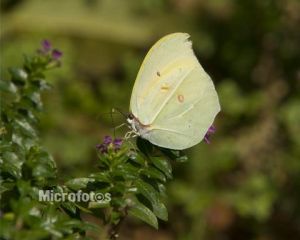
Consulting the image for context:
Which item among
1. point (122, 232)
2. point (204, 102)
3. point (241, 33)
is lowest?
point (122, 232)

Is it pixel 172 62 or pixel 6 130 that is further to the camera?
pixel 172 62

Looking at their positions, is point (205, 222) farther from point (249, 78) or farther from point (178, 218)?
point (249, 78)

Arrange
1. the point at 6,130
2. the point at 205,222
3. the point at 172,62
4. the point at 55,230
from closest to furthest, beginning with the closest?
the point at 55,230 < the point at 6,130 < the point at 172,62 < the point at 205,222

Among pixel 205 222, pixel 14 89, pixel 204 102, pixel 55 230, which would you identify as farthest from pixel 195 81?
pixel 205 222

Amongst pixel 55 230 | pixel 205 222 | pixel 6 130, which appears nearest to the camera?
pixel 55 230

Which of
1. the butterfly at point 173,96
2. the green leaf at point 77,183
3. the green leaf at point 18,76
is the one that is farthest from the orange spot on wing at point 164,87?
the green leaf at point 77,183

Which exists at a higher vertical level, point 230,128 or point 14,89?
point 14,89

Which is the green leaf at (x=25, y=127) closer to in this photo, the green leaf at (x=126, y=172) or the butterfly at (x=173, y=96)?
the butterfly at (x=173, y=96)

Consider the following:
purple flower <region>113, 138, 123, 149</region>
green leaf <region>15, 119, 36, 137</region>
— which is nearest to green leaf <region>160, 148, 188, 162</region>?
purple flower <region>113, 138, 123, 149</region>
